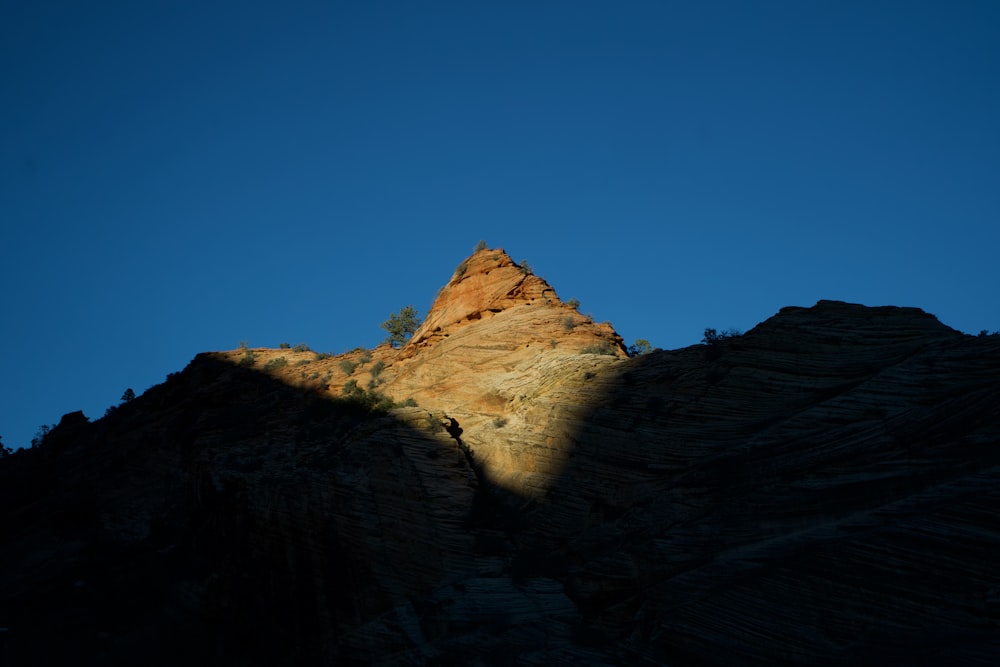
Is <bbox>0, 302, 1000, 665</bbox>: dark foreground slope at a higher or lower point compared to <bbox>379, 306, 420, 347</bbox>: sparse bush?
lower

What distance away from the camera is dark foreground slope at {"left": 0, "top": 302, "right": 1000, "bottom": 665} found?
19047 millimetres

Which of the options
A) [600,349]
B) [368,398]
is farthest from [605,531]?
[368,398]

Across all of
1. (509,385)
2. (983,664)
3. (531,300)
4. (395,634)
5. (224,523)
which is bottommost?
(983,664)

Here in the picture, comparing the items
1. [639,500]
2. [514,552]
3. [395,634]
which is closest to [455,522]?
[514,552]

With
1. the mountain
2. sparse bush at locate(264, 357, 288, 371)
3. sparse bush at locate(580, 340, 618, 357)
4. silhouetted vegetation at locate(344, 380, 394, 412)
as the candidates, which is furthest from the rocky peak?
sparse bush at locate(264, 357, 288, 371)

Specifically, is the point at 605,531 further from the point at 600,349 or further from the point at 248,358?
the point at 248,358

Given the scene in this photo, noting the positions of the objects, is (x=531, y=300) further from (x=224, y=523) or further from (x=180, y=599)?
(x=180, y=599)

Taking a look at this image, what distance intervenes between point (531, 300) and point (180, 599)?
17.4 m

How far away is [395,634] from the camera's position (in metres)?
24.0

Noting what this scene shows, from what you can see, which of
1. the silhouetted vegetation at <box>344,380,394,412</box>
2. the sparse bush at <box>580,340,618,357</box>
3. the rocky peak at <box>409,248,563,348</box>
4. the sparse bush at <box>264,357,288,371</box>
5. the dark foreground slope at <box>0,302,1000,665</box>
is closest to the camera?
the dark foreground slope at <box>0,302,1000,665</box>

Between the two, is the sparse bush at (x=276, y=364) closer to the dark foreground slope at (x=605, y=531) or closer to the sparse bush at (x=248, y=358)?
the sparse bush at (x=248, y=358)

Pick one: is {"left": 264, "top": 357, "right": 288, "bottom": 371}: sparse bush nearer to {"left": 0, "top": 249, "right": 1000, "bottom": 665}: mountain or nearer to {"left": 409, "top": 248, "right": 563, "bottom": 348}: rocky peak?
{"left": 0, "top": 249, "right": 1000, "bottom": 665}: mountain

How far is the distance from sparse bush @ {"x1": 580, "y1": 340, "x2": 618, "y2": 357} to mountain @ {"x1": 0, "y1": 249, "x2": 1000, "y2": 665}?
12 centimetres

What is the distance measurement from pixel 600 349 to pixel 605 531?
9.43 m
